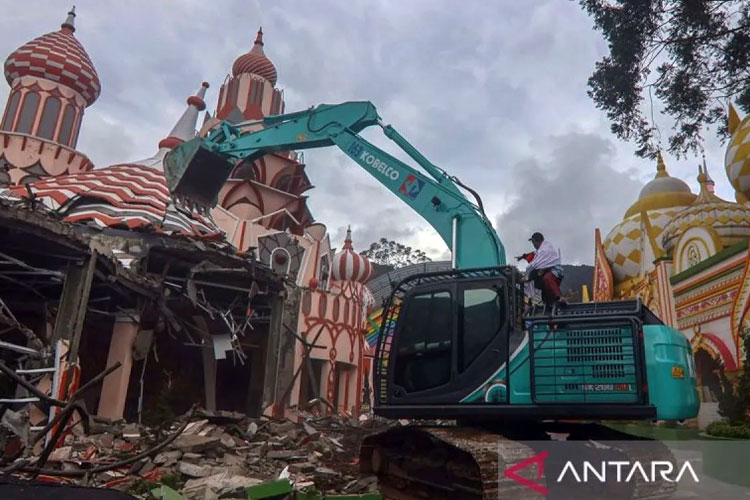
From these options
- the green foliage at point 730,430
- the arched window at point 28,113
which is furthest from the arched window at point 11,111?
the green foliage at point 730,430

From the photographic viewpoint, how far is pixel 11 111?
2531cm

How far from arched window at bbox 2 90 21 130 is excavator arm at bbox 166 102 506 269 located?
19416 millimetres

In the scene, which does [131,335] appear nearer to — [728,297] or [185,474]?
[185,474]

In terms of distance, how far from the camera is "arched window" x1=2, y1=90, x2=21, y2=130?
82.9 feet

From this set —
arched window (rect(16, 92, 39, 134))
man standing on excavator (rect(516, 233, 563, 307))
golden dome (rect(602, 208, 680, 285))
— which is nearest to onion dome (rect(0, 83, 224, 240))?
arched window (rect(16, 92, 39, 134))

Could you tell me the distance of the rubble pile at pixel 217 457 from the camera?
6.77m

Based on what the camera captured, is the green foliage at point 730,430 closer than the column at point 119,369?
Yes

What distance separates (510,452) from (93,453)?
21.6 feet

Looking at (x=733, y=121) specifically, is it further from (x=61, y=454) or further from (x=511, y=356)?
(x=61, y=454)

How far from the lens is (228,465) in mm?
7996

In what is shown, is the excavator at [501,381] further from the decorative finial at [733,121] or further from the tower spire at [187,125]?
the tower spire at [187,125]

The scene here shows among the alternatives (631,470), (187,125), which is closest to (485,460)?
(631,470)

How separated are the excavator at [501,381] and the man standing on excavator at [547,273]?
8.0 inches

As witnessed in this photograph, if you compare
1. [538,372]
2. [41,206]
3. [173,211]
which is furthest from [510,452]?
[173,211]
